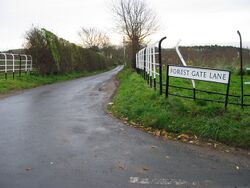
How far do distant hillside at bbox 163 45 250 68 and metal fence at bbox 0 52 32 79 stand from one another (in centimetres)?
1000

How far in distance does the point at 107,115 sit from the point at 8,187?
18.5 feet

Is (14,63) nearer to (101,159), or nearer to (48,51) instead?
(48,51)

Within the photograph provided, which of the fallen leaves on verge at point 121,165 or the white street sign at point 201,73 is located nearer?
the fallen leaves on verge at point 121,165

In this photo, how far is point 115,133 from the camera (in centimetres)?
781

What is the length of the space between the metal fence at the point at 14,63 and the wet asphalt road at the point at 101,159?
1428 cm

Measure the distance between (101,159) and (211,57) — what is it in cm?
1901

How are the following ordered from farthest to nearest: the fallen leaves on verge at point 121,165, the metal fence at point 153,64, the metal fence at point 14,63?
the metal fence at point 14,63 → the metal fence at point 153,64 → the fallen leaves on verge at point 121,165

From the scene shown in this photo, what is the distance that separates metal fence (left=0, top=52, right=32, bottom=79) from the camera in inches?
880

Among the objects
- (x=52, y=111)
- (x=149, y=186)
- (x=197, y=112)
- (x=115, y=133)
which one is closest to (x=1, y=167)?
(x=149, y=186)

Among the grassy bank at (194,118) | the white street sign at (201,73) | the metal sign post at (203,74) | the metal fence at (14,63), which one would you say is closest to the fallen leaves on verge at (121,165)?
the grassy bank at (194,118)

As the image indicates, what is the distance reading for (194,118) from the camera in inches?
312

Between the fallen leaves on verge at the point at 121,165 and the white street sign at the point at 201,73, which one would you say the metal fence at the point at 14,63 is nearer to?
the white street sign at the point at 201,73

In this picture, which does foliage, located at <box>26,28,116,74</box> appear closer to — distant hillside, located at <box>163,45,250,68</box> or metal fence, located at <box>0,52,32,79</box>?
metal fence, located at <box>0,52,32,79</box>

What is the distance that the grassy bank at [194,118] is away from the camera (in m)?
6.97
